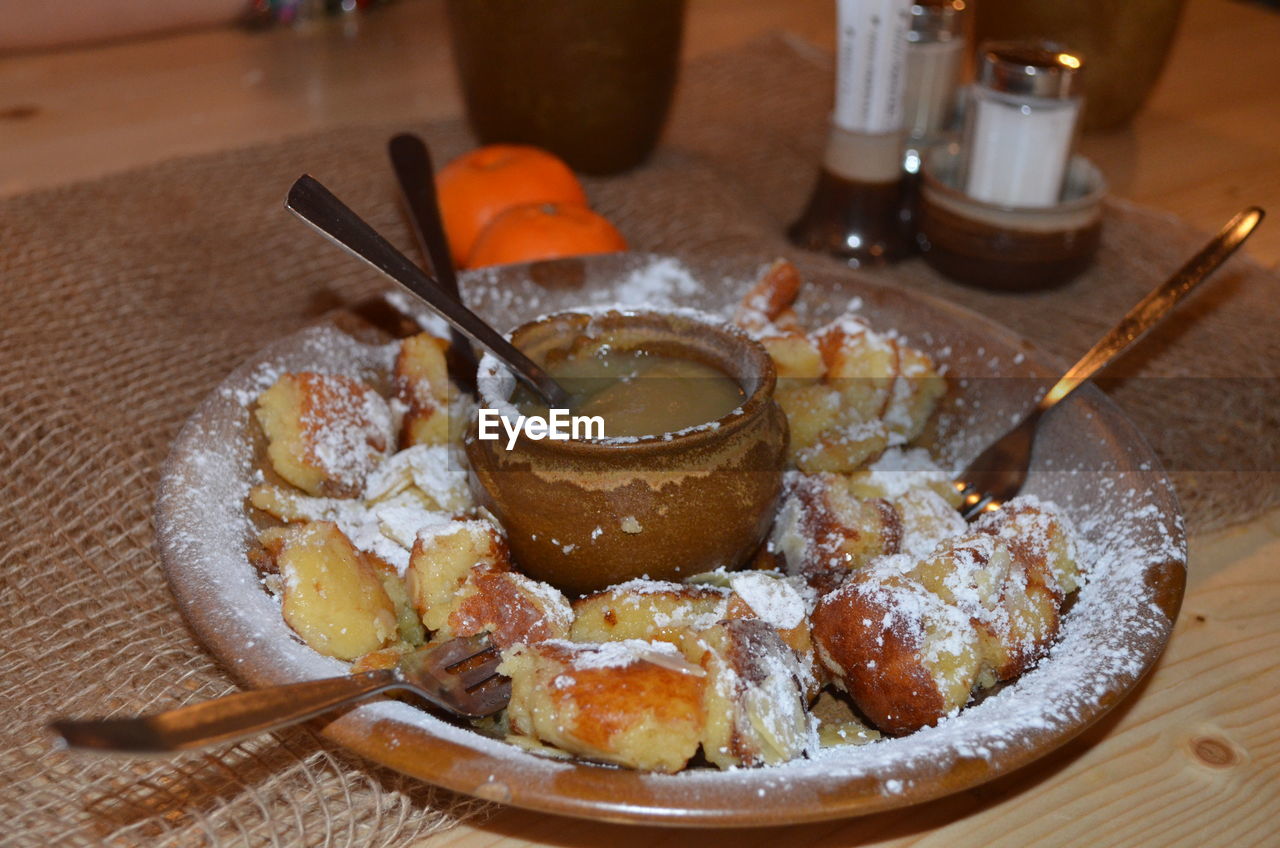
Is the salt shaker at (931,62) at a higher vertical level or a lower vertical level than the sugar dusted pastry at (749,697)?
higher

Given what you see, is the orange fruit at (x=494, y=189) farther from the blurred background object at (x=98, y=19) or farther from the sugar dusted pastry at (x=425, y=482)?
the blurred background object at (x=98, y=19)

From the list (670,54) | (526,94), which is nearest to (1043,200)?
(670,54)

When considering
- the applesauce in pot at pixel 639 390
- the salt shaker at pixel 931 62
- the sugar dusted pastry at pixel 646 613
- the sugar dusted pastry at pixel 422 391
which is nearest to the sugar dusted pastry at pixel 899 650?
the sugar dusted pastry at pixel 646 613

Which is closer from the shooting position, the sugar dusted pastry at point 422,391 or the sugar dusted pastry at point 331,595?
the sugar dusted pastry at point 331,595

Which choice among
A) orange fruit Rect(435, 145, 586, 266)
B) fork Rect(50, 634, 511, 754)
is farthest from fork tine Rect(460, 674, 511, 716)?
orange fruit Rect(435, 145, 586, 266)

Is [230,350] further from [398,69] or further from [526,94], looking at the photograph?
[398,69]

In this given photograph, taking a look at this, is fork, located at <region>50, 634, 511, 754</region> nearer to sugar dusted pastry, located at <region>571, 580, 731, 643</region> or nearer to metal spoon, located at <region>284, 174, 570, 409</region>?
sugar dusted pastry, located at <region>571, 580, 731, 643</region>

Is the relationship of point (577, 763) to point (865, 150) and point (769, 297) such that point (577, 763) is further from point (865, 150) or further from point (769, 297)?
point (865, 150)
